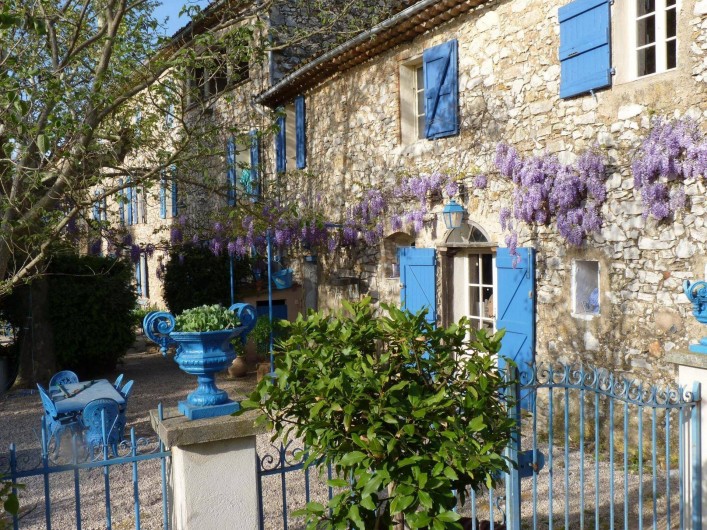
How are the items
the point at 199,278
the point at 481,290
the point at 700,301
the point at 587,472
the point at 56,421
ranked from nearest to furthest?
the point at 700,301 < the point at 587,472 < the point at 56,421 < the point at 481,290 < the point at 199,278

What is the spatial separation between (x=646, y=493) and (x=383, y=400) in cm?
348

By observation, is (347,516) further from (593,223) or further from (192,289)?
(192,289)

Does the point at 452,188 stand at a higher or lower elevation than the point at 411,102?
lower

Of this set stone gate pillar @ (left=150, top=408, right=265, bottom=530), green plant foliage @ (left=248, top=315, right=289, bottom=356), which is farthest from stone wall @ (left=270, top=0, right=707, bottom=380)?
stone gate pillar @ (left=150, top=408, right=265, bottom=530)

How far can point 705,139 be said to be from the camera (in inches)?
204

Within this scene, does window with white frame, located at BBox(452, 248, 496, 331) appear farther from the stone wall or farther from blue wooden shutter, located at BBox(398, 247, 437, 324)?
the stone wall

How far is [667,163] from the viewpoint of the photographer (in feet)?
17.6

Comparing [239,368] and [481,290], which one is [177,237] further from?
[481,290]

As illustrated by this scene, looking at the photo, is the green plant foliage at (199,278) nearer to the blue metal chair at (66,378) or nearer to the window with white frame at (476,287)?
the blue metal chair at (66,378)

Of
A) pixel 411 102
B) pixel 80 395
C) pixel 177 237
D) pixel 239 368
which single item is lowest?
pixel 239 368

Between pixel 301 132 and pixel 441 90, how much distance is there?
3.52 meters

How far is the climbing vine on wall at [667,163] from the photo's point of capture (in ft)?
17.2

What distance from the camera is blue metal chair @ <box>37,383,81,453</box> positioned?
19.7ft

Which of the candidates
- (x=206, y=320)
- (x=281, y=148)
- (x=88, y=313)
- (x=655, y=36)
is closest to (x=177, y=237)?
(x=88, y=313)
